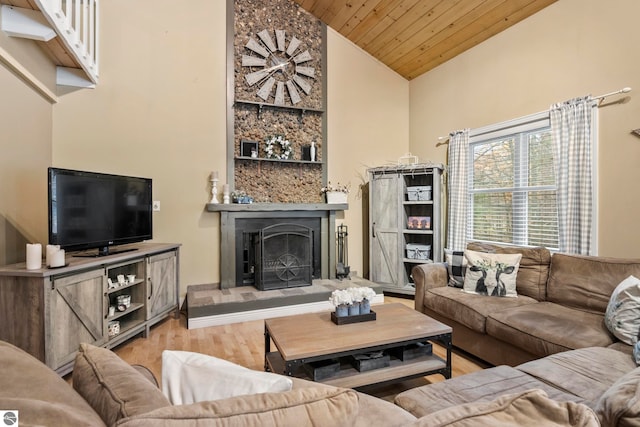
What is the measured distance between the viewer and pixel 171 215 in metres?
4.07

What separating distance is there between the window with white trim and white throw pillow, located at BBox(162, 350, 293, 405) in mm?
3556

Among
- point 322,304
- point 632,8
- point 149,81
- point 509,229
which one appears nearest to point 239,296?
point 322,304

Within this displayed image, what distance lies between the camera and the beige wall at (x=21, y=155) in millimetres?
2711

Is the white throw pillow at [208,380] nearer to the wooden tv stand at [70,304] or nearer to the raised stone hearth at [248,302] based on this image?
the wooden tv stand at [70,304]

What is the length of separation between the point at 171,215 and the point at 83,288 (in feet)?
5.48

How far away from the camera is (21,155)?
299 centimetres

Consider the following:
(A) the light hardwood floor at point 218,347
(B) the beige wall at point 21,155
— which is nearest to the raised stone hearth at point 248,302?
(A) the light hardwood floor at point 218,347

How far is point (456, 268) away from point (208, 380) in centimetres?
281

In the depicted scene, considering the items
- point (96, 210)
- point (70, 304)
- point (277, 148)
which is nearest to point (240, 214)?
point (277, 148)

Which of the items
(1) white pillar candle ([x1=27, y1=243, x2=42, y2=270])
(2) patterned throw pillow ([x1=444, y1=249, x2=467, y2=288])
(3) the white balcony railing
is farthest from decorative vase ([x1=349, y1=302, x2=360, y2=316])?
(3) the white balcony railing

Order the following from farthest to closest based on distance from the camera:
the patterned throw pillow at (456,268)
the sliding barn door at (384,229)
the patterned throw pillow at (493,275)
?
1. the sliding barn door at (384,229)
2. the patterned throw pillow at (456,268)
3. the patterned throw pillow at (493,275)

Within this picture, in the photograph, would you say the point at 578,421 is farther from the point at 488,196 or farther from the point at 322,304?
the point at 488,196

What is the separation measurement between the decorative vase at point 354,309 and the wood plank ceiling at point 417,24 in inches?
137

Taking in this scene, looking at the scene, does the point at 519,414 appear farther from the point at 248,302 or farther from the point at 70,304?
the point at 248,302
